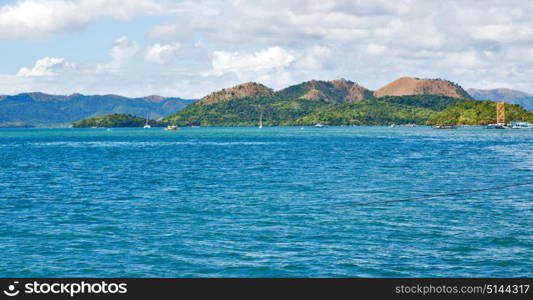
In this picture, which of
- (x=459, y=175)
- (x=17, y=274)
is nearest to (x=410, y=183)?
(x=459, y=175)

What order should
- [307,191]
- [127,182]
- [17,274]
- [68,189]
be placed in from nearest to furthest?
1. [17,274]
2. [307,191]
3. [68,189]
4. [127,182]

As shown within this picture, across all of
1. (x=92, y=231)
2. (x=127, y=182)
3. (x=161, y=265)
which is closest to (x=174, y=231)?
(x=92, y=231)

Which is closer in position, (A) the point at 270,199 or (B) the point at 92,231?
(B) the point at 92,231

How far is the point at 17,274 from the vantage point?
30406 millimetres

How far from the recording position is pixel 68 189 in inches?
2694

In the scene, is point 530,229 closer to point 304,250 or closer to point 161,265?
point 304,250

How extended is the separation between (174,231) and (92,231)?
5.59 m

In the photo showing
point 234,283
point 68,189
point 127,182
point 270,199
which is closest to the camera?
point 234,283

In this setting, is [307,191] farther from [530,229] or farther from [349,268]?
[349,268]

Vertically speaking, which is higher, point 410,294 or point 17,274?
point 410,294

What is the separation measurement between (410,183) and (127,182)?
3486cm

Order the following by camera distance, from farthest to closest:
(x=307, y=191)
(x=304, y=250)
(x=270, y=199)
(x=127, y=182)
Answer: (x=127, y=182) < (x=307, y=191) < (x=270, y=199) < (x=304, y=250)

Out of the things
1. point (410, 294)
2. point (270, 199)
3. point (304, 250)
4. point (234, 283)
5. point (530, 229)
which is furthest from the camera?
point (270, 199)

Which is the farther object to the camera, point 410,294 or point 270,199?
point 270,199
